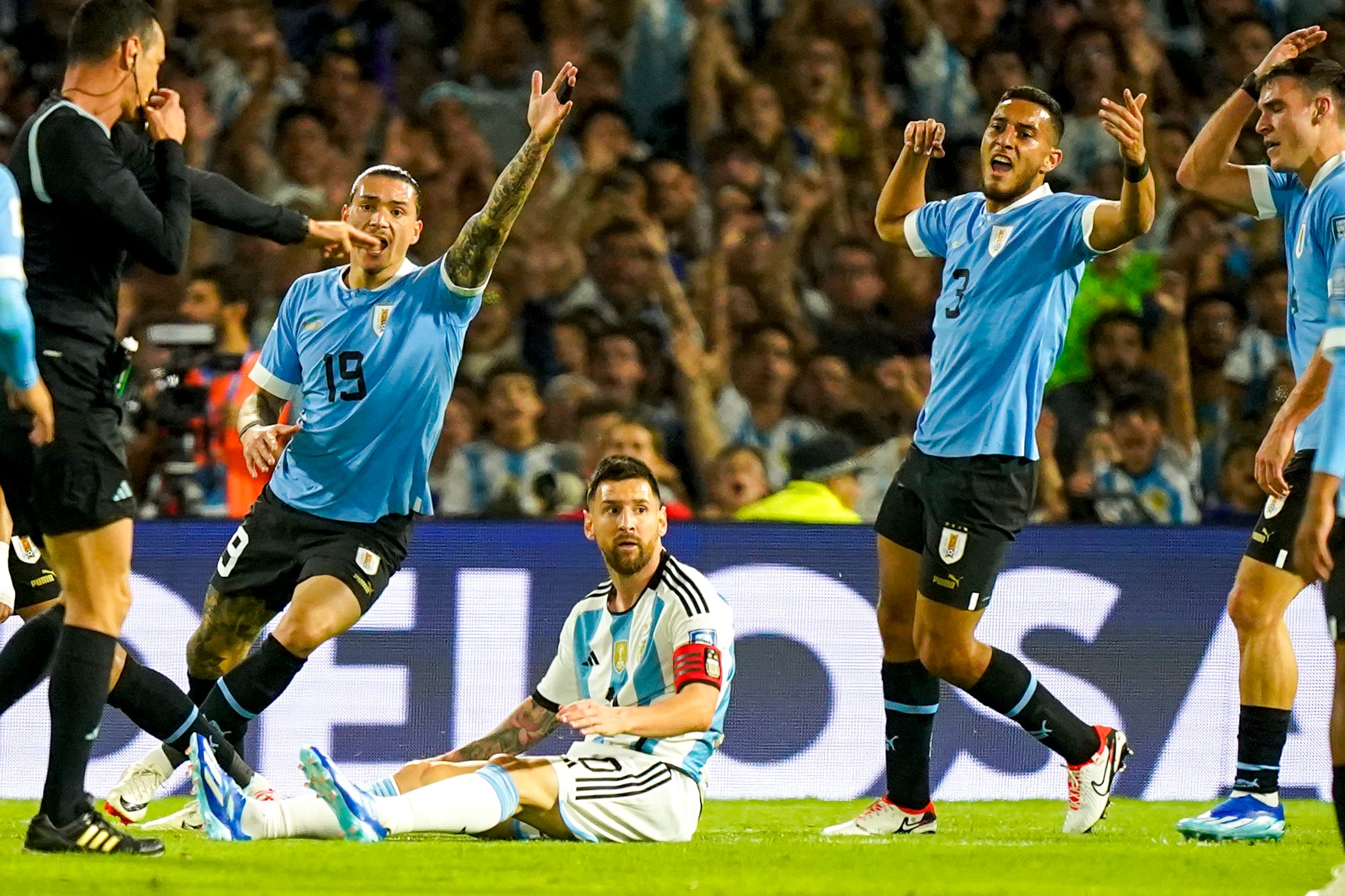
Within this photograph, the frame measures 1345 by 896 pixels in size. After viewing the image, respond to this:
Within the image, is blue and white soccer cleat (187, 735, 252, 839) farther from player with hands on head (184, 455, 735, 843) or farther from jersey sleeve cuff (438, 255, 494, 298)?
jersey sleeve cuff (438, 255, 494, 298)

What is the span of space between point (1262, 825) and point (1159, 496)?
3.31 metres

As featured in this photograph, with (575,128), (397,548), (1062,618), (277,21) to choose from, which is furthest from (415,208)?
(277,21)

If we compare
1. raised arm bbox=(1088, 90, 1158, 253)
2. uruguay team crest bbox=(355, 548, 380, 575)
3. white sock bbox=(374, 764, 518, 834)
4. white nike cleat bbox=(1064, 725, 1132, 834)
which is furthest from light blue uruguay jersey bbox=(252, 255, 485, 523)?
white nike cleat bbox=(1064, 725, 1132, 834)

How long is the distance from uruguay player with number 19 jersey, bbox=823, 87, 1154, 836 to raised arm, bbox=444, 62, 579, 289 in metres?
1.32

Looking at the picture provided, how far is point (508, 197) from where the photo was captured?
20.2ft

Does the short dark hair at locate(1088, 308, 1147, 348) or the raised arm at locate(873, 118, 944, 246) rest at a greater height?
the raised arm at locate(873, 118, 944, 246)

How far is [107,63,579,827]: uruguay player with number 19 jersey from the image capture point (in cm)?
633

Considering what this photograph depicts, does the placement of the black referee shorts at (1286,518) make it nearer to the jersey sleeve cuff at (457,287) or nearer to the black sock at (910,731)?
the black sock at (910,731)

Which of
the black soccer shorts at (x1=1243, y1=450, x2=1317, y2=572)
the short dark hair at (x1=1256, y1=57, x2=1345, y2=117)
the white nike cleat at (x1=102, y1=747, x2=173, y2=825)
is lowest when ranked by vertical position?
the white nike cleat at (x1=102, y1=747, x2=173, y2=825)

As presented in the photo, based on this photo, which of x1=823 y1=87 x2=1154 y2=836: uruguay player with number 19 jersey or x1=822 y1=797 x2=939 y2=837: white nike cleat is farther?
x1=822 y1=797 x2=939 y2=837: white nike cleat

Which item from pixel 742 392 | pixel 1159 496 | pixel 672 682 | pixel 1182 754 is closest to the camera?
pixel 672 682

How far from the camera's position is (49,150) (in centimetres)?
494

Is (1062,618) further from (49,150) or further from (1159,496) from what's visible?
(49,150)

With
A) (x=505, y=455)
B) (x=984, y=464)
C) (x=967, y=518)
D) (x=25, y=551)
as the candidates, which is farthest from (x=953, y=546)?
(x=505, y=455)
